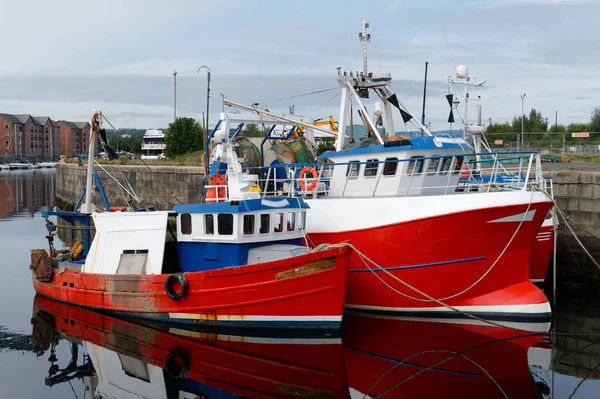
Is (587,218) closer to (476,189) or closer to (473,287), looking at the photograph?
(476,189)

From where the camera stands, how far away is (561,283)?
17391 mm

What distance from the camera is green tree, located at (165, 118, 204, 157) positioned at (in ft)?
158

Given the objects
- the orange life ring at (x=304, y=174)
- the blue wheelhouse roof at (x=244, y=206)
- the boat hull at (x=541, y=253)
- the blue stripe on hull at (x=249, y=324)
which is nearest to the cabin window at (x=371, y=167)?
the orange life ring at (x=304, y=174)

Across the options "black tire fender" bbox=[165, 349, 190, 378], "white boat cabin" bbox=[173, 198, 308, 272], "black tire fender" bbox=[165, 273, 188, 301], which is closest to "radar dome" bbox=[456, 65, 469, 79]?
"white boat cabin" bbox=[173, 198, 308, 272]

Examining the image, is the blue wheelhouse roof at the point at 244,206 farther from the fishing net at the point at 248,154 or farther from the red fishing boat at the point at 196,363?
the fishing net at the point at 248,154

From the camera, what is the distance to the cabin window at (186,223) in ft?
45.6

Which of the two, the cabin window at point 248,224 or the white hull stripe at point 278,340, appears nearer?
the white hull stripe at point 278,340

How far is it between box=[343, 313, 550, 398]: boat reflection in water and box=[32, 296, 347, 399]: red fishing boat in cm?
51

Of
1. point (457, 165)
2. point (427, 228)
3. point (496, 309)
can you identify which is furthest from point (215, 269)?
point (457, 165)

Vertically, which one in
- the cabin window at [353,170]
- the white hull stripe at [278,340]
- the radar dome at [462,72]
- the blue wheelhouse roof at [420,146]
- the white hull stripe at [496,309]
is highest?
the radar dome at [462,72]

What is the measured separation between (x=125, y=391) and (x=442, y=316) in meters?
6.89

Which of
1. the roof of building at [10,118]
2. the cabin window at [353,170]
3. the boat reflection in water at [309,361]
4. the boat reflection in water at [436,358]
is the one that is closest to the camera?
the boat reflection in water at [436,358]

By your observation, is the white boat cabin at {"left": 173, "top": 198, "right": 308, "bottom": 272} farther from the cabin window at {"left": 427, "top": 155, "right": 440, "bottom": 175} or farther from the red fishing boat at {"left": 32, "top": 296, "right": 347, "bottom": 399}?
the cabin window at {"left": 427, "top": 155, "right": 440, "bottom": 175}

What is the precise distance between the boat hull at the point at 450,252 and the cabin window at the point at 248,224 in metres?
2.28
